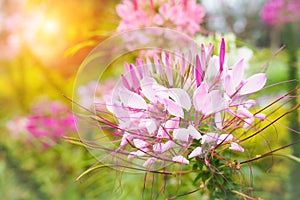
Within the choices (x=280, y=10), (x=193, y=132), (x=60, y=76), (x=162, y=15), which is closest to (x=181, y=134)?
(x=193, y=132)

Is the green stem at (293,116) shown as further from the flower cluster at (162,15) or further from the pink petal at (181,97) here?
the pink petal at (181,97)

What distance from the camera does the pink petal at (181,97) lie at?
39 centimetres

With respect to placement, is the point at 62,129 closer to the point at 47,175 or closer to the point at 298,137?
the point at 47,175

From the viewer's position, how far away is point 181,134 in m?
0.39

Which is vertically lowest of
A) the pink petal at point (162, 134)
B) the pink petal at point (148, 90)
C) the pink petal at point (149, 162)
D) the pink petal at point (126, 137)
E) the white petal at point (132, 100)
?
the pink petal at point (149, 162)

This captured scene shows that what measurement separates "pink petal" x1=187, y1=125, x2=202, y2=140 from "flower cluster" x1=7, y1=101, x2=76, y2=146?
2.57 ft

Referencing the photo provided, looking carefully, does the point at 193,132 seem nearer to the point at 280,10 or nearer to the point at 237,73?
the point at 237,73

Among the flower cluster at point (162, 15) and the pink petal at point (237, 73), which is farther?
the flower cluster at point (162, 15)

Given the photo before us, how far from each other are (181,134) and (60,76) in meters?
1.33

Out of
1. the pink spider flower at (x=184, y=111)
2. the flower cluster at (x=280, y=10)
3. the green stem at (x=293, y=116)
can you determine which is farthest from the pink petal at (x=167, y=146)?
the flower cluster at (x=280, y=10)

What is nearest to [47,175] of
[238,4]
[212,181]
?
[212,181]

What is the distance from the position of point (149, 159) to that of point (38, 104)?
0.99 meters

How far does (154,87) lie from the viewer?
0.40 m

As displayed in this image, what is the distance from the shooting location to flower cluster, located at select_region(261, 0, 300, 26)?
135cm
